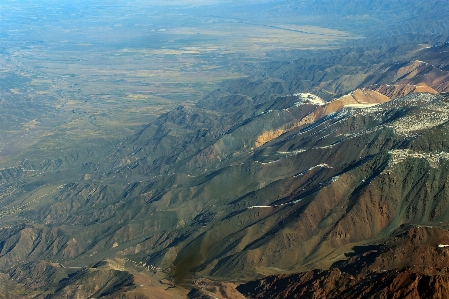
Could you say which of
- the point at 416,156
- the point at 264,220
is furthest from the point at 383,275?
the point at 416,156

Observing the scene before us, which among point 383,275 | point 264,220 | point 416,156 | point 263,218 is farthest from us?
point 263,218

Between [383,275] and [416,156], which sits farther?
[416,156]

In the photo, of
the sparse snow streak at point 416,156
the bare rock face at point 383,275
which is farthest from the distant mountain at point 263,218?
the sparse snow streak at point 416,156

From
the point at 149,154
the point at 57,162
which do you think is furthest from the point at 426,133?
the point at 57,162

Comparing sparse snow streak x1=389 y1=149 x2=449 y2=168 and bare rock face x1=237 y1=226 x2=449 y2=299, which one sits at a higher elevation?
sparse snow streak x1=389 y1=149 x2=449 y2=168

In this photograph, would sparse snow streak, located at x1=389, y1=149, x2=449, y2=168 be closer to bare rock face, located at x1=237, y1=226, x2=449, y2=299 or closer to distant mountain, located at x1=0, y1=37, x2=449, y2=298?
distant mountain, located at x1=0, y1=37, x2=449, y2=298

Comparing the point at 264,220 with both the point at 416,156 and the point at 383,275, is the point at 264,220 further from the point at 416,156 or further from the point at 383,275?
the point at 383,275

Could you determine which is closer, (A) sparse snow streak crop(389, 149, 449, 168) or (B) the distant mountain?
(B) the distant mountain

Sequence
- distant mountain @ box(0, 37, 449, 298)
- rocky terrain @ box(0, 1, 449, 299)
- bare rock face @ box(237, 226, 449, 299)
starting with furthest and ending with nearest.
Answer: distant mountain @ box(0, 37, 449, 298), rocky terrain @ box(0, 1, 449, 299), bare rock face @ box(237, 226, 449, 299)

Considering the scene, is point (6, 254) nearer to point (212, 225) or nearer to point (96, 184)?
point (96, 184)

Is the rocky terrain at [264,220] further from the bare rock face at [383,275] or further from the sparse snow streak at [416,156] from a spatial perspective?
the sparse snow streak at [416,156]

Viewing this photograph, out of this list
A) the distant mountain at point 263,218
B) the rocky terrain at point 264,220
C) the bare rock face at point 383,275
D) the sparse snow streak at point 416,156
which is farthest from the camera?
the sparse snow streak at point 416,156

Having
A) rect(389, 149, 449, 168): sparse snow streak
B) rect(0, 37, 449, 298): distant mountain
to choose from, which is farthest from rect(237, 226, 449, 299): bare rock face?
rect(389, 149, 449, 168): sparse snow streak
